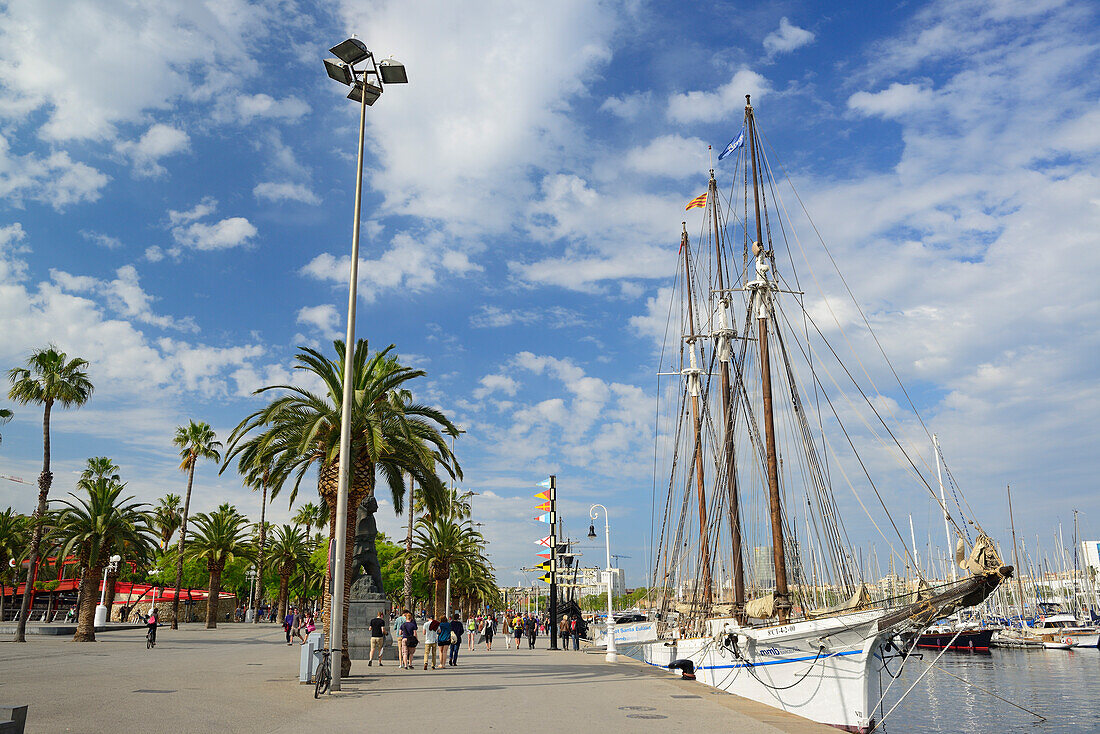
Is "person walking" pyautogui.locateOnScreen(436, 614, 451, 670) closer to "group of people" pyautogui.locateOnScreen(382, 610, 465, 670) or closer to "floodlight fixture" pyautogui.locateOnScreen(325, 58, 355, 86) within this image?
"group of people" pyautogui.locateOnScreen(382, 610, 465, 670)

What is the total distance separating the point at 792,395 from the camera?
2684 cm

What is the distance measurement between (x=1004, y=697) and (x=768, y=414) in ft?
70.7

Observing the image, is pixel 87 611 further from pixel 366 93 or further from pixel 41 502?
pixel 366 93

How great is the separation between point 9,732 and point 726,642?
18.8m

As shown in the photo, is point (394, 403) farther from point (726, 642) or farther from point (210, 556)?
point (210, 556)

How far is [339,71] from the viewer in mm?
17781

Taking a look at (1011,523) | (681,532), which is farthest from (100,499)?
(1011,523)

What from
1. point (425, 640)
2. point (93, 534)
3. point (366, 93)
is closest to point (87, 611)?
point (93, 534)

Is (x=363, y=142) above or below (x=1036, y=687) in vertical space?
above

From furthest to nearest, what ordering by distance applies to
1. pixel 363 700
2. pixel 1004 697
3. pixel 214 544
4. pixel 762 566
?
pixel 214 544 → pixel 762 566 → pixel 1004 697 → pixel 363 700

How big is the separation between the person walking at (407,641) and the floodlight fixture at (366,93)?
15228 millimetres

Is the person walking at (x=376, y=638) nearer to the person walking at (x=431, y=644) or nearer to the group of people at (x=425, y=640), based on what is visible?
the group of people at (x=425, y=640)

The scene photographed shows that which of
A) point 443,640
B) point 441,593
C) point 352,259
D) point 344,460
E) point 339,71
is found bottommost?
point 441,593

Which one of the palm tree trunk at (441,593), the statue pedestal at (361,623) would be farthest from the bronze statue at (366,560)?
the palm tree trunk at (441,593)
